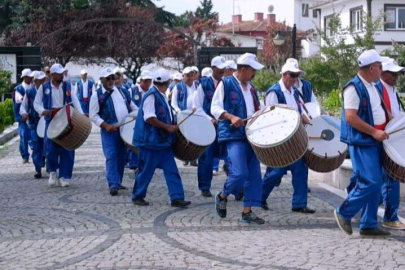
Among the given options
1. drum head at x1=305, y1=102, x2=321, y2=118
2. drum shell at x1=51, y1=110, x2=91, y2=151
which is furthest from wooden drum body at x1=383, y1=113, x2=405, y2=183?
drum shell at x1=51, y1=110, x2=91, y2=151

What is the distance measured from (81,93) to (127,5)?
37235 mm

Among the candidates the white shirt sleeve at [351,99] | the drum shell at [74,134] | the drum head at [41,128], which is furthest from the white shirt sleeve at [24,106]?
the white shirt sleeve at [351,99]

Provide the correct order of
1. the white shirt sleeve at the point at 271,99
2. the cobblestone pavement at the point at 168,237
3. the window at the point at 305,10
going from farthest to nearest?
1. the window at the point at 305,10
2. the white shirt sleeve at the point at 271,99
3. the cobblestone pavement at the point at 168,237

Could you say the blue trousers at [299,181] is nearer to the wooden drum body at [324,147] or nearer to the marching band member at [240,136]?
the wooden drum body at [324,147]

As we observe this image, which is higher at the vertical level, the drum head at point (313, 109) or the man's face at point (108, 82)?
the man's face at point (108, 82)

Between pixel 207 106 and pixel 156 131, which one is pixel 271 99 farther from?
pixel 207 106

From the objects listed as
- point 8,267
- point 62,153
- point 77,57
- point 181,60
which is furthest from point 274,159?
point 181,60

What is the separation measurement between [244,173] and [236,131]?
47 centimetres

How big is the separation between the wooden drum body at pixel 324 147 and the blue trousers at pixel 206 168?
6.74ft

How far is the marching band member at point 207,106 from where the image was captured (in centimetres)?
1185

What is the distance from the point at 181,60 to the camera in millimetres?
62438

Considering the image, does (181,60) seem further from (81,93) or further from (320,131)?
(320,131)

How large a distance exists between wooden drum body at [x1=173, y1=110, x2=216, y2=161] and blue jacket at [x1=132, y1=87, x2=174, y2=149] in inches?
5.4

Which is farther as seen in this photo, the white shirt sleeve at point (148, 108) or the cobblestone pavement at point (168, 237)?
the white shirt sleeve at point (148, 108)
